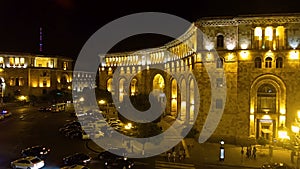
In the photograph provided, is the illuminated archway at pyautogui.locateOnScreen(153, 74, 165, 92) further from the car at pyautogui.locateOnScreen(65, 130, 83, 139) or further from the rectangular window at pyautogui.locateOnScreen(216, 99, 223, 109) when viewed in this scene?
the rectangular window at pyautogui.locateOnScreen(216, 99, 223, 109)

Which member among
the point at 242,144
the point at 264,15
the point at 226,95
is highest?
the point at 264,15

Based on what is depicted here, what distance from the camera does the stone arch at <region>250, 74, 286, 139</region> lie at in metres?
35.1

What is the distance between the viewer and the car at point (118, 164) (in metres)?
25.9

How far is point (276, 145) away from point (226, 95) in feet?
24.3

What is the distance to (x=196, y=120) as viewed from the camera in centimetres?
3881

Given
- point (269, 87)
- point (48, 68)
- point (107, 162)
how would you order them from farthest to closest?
1. point (48, 68)
2. point (269, 87)
3. point (107, 162)

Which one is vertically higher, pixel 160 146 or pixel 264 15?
pixel 264 15

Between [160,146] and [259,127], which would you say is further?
[259,127]

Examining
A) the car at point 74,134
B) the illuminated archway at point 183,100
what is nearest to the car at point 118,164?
the car at point 74,134

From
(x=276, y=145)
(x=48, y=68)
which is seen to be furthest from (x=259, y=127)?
(x=48, y=68)

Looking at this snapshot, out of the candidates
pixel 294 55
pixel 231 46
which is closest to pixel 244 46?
pixel 231 46

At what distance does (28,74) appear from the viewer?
87.8 metres

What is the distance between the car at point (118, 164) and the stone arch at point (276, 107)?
16275 millimetres

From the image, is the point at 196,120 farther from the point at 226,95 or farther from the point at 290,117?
the point at 290,117
